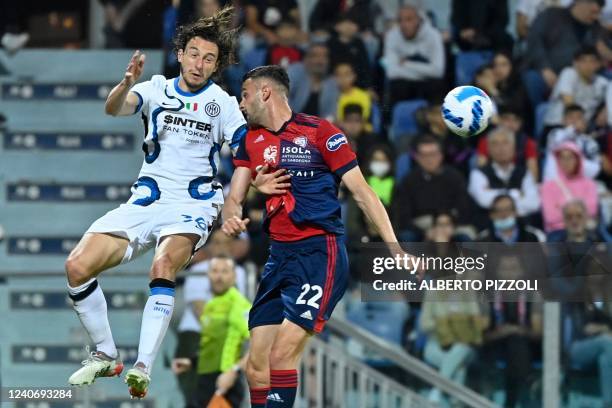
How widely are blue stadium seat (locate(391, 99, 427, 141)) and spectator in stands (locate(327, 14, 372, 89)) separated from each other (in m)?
0.38

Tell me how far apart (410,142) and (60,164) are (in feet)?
12.0

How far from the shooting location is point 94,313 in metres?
9.60

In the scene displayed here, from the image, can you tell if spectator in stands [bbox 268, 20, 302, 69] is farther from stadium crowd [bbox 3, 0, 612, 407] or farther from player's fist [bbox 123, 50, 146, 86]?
player's fist [bbox 123, 50, 146, 86]

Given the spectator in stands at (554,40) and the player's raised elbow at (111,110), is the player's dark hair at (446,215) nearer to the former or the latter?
the spectator in stands at (554,40)

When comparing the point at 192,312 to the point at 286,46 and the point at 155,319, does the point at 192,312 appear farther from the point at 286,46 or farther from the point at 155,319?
the point at 286,46

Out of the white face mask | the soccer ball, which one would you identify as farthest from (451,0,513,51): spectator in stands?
the soccer ball

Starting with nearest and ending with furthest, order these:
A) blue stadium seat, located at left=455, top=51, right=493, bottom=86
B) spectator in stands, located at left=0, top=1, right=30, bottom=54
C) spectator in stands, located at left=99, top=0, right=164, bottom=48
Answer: blue stadium seat, located at left=455, top=51, right=493, bottom=86, spectator in stands, located at left=0, top=1, right=30, bottom=54, spectator in stands, located at left=99, top=0, right=164, bottom=48

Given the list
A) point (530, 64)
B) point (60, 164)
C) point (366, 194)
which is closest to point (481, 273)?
point (366, 194)

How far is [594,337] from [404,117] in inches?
121

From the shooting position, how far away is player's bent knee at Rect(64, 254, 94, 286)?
942 centimetres

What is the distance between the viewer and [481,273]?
436 inches

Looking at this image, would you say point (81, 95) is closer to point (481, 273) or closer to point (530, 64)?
point (530, 64)

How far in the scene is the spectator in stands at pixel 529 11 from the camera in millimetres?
15023

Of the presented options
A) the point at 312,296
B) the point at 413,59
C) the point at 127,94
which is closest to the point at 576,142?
the point at 413,59
